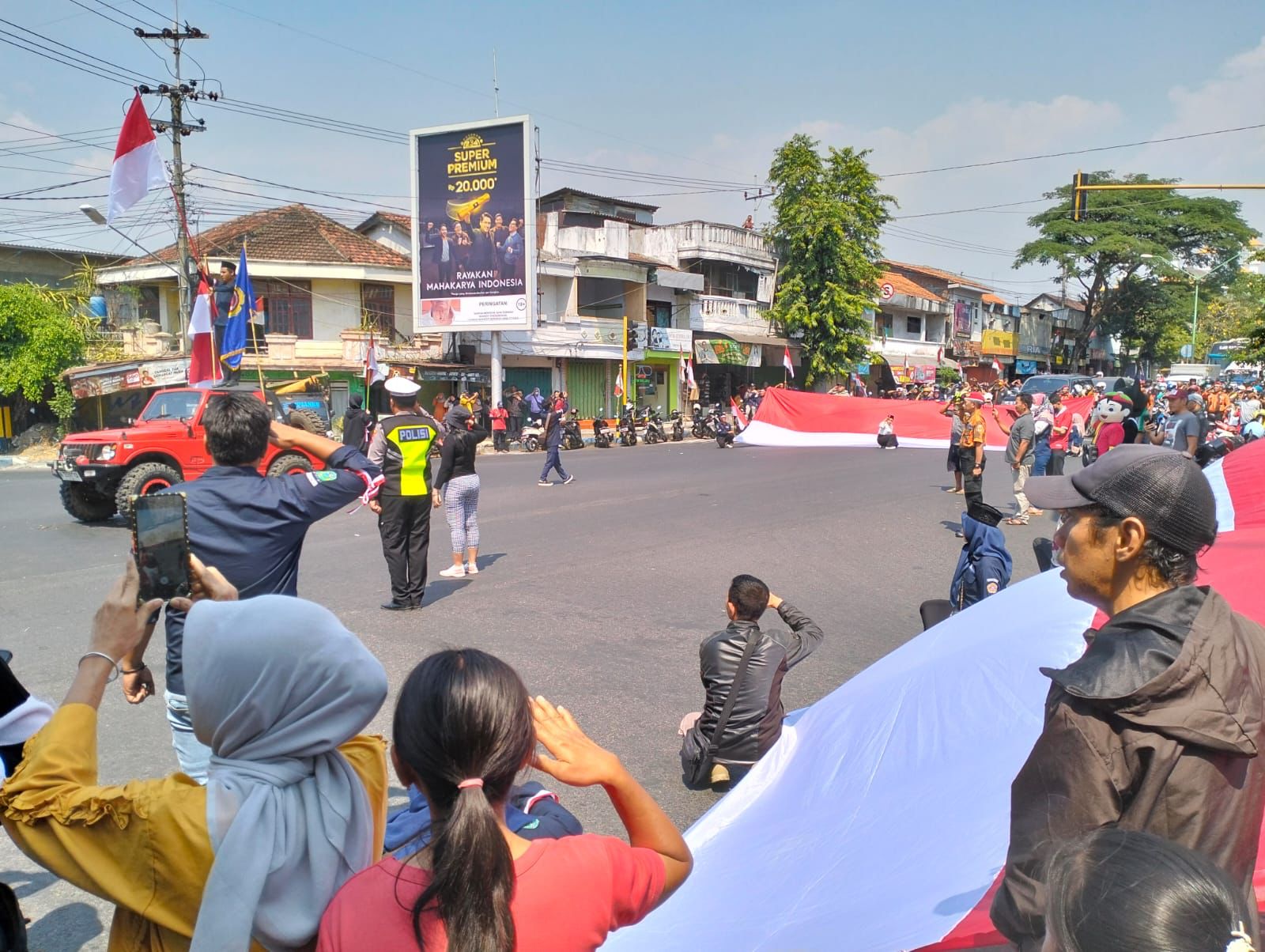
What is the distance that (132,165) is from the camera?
13656mm

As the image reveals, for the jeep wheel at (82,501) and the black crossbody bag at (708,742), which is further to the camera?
the jeep wheel at (82,501)

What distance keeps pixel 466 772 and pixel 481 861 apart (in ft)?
0.50

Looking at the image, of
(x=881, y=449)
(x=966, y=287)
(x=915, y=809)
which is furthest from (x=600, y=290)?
(x=915, y=809)

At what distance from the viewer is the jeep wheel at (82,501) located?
40.1 ft

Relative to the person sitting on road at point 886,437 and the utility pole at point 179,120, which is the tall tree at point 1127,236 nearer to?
the person sitting on road at point 886,437

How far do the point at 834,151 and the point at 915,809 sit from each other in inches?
1394

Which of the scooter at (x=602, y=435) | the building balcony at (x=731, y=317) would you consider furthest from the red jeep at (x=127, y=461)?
the building balcony at (x=731, y=317)

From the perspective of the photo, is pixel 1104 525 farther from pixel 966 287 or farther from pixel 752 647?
pixel 966 287

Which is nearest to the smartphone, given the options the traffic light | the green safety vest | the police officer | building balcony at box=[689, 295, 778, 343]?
the police officer

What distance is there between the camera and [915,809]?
3223mm

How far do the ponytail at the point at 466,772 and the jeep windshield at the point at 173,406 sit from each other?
13.5 meters

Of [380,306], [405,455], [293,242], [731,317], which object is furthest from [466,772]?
[731,317]

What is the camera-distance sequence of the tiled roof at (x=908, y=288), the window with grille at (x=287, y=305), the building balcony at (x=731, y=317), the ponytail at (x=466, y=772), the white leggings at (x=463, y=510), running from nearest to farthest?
the ponytail at (x=466, y=772), the white leggings at (x=463, y=510), the window with grille at (x=287, y=305), the building balcony at (x=731, y=317), the tiled roof at (x=908, y=288)

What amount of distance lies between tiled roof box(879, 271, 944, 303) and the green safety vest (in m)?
40.7
